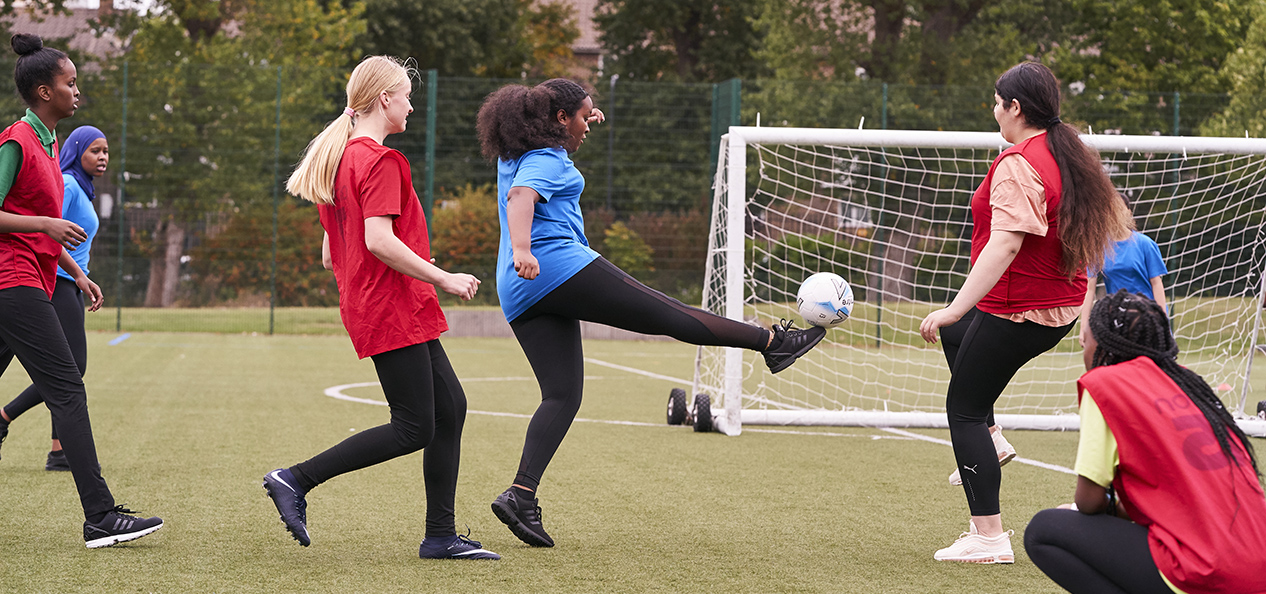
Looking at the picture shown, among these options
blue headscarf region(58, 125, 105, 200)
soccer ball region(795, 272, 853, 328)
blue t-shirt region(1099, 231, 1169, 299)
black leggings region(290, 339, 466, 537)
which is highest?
blue headscarf region(58, 125, 105, 200)

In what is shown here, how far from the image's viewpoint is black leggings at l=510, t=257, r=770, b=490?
13.8 feet

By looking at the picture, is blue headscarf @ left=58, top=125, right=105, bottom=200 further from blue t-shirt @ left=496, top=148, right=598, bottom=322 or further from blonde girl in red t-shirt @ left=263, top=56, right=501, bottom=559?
A: blue t-shirt @ left=496, top=148, right=598, bottom=322

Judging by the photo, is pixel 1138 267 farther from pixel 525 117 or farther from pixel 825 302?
pixel 525 117

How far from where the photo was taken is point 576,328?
4441 millimetres

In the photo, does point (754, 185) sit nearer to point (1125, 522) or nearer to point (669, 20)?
point (1125, 522)

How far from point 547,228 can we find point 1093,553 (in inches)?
85.6

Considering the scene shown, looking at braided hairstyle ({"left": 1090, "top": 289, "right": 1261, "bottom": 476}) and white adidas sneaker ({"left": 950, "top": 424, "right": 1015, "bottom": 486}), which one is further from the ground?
braided hairstyle ({"left": 1090, "top": 289, "right": 1261, "bottom": 476})

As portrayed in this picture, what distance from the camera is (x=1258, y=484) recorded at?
262 centimetres

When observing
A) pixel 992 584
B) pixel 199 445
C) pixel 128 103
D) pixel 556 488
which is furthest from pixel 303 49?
pixel 992 584

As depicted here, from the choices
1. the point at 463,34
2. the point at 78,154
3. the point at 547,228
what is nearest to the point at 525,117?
the point at 547,228

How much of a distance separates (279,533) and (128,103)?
550 inches

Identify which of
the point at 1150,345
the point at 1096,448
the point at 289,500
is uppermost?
the point at 1150,345

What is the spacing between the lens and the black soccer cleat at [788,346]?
4.33 meters

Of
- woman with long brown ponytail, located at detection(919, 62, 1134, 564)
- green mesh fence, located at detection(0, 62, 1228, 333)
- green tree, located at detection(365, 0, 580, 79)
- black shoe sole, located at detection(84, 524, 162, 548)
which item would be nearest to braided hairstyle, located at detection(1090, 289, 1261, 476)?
woman with long brown ponytail, located at detection(919, 62, 1134, 564)
